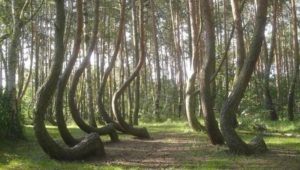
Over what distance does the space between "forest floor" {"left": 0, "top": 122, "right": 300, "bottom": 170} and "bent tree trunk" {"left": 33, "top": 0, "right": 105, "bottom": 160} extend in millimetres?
263

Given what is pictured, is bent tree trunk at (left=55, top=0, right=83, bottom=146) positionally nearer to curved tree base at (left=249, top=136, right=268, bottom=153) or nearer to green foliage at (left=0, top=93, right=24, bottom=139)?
green foliage at (left=0, top=93, right=24, bottom=139)

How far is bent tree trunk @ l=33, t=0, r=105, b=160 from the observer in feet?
35.5

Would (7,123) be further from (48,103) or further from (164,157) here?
(164,157)

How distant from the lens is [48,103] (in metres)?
11.0

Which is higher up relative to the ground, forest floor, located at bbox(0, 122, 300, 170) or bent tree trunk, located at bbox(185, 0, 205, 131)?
bent tree trunk, located at bbox(185, 0, 205, 131)

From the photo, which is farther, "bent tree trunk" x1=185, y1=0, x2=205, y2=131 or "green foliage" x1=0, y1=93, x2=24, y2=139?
"bent tree trunk" x1=185, y1=0, x2=205, y2=131

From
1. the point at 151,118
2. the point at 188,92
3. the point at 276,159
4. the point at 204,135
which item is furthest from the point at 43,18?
the point at 276,159

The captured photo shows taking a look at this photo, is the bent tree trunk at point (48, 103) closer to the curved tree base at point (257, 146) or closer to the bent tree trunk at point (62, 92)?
the bent tree trunk at point (62, 92)

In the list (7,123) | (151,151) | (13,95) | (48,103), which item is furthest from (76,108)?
(48,103)

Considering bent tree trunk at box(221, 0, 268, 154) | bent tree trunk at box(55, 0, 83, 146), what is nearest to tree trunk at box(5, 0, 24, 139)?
bent tree trunk at box(55, 0, 83, 146)

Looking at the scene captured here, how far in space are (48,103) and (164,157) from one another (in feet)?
10.9

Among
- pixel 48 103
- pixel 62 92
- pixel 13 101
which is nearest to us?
pixel 48 103

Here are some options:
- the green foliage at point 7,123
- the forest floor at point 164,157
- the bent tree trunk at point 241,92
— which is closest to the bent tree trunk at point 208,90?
the forest floor at point 164,157

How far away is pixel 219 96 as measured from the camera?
29.0m
